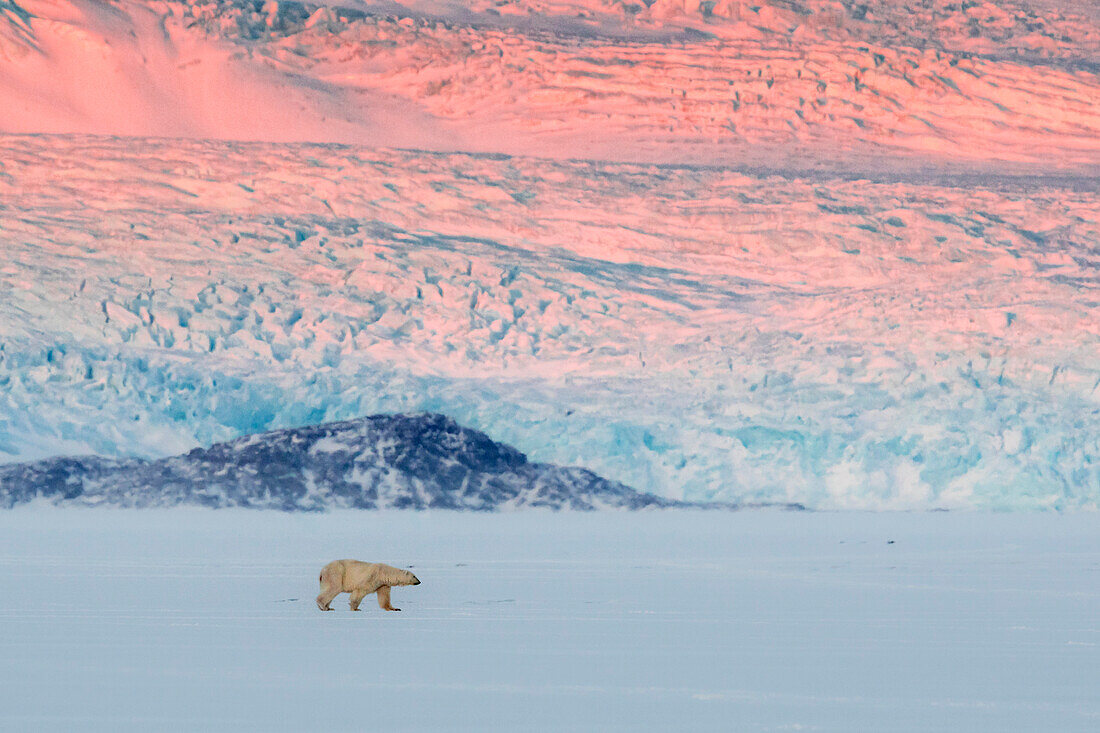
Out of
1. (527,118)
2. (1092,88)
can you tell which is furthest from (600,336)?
(1092,88)

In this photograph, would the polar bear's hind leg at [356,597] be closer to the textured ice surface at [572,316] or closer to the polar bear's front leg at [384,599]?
the polar bear's front leg at [384,599]

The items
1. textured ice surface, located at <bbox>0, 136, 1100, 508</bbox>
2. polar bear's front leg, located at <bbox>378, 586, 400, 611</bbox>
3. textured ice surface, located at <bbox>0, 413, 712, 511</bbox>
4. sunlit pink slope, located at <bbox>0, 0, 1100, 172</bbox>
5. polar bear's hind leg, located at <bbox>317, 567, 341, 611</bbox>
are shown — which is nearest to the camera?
polar bear's hind leg, located at <bbox>317, 567, 341, 611</bbox>

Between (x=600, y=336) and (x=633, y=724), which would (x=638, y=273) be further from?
(x=633, y=724)

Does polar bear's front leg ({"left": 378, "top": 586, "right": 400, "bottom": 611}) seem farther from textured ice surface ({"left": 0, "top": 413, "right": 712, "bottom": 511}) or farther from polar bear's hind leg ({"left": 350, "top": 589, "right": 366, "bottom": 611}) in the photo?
textured ice surface ({"left": 0, "top": 413, "right": 712, "bottom": 511})

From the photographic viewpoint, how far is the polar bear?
275 inches

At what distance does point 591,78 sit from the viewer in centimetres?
3225

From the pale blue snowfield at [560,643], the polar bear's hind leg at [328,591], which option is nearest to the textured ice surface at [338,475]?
the pale blue snowfield at [560,643]

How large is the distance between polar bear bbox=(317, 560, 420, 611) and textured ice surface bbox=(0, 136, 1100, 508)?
1303 centimetres

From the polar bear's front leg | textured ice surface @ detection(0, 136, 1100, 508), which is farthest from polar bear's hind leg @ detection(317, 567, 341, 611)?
textured ice surface @ detection(0, 136, 1100, 508)

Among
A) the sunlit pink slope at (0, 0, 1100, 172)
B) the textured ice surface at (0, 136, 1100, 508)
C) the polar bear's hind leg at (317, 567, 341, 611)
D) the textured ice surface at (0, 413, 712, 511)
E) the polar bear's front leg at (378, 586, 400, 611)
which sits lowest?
the textured ice surface at (0, 413, 712, 511)

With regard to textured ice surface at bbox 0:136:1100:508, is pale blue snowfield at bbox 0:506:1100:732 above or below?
above

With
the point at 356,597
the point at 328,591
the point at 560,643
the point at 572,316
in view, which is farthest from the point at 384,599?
the point at 572,316

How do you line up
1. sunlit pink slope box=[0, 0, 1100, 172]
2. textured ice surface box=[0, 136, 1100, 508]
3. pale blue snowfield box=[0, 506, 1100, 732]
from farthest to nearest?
sunlit pink slope box=[0, 0, 1100, 172]
textured ice surface box=[0, 136, 1100, 508]
pale blue snowfield box=[0, 506, 1100, 732]

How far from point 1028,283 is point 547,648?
19.5 metres
